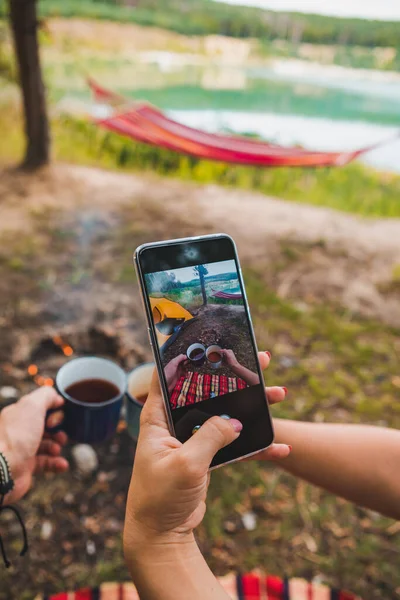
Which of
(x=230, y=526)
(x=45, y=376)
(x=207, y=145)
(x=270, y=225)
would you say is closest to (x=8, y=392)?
(x=45, y=376)

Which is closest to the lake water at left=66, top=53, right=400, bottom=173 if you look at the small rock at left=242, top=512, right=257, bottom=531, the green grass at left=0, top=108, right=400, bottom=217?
the green grass at left=0, top=108, right=400, bottom=217

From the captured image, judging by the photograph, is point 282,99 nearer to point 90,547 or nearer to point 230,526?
point 230,526

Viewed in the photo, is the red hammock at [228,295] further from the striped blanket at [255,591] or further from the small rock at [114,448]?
the small rock at [114,448]

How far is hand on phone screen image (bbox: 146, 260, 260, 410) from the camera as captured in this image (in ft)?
2.40

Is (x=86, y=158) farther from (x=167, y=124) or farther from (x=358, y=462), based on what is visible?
(x=358, y=462)

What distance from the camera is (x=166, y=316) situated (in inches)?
28.9

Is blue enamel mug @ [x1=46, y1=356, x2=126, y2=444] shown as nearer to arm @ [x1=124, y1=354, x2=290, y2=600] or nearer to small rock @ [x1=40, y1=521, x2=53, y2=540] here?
small rock @ [x1=40, y1=521, x2=53, y2=540]

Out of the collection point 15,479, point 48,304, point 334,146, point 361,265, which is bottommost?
point 334,146

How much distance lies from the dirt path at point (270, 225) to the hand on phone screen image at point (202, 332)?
1.53m

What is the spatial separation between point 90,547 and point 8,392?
Answer: 0.54m

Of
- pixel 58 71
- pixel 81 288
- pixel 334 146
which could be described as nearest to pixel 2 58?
pixel 58 71

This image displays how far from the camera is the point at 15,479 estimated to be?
3.10 ft

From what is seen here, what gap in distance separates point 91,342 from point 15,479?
0.77m

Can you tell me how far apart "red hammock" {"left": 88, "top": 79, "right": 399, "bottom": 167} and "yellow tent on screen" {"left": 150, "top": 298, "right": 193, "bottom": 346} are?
2.35 metres
